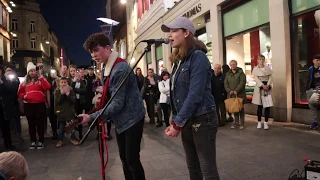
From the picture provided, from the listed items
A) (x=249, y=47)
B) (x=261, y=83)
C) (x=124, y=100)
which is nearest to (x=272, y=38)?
(x=261, y=83)

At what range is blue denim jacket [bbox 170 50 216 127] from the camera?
105 inches

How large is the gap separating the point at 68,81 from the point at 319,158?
18.9ft

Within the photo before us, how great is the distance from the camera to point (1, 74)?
6.89 metres

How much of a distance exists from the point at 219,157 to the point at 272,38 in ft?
17.1

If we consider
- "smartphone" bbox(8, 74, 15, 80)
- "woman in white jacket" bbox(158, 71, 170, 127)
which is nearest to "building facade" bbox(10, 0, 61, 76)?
"woman in white jacket" bbox(158, 71, 170, 127)

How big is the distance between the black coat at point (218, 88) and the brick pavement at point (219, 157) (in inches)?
50.6

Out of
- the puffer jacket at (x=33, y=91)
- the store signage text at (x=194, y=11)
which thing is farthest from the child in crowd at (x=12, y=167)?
the store signage text at (x=194, y=11)

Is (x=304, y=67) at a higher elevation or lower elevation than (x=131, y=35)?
lower

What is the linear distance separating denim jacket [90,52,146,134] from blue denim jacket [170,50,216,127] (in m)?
0.49

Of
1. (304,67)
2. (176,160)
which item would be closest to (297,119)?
(304,67)

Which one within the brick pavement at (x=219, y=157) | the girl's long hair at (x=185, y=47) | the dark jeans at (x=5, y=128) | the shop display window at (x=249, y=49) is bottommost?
the brick pavement at (x=219, y=157)

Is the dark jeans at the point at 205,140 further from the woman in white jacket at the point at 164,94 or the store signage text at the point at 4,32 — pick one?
the store signage text at the point at 4,32

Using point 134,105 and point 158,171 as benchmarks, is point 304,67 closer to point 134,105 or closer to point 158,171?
point 158,171

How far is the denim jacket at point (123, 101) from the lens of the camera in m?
3.04
